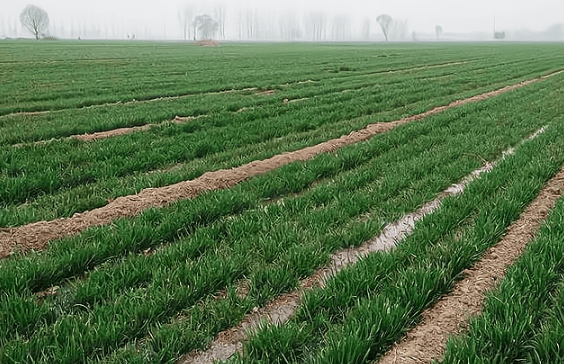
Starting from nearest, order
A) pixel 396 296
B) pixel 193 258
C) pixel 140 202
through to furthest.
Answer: pixel 396 296, pixel 193 258, pixel 140 202

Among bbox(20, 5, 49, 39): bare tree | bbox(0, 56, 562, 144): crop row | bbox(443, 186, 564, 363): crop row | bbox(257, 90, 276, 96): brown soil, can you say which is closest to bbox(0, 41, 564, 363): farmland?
bbox(443, 186, 564, 363): crop row

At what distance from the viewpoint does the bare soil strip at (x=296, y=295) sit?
2869 millimetres

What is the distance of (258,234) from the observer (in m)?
4.52

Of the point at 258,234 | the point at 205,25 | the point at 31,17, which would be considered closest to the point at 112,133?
the point at 258,234

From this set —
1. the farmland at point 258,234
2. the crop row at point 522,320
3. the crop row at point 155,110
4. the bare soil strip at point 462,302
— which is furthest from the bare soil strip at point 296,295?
the crop row at point 155,110

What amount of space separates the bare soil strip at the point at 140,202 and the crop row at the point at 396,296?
2782 millimetres

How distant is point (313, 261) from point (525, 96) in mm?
15163

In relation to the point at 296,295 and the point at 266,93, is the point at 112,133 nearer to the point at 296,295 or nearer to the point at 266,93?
the point at 296,295

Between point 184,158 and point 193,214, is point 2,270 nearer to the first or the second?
point 193,214

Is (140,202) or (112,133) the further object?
(112,133)

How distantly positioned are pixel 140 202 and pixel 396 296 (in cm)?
347

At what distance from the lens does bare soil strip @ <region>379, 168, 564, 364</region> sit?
286 centimetres

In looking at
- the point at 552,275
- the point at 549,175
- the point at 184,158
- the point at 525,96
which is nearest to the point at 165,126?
the point at 184,158

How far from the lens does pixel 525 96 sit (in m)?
15.7
